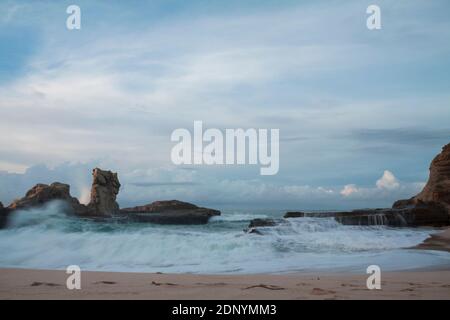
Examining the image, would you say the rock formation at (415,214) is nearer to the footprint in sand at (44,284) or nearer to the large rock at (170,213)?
the large rock at (170,213)

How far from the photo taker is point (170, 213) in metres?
32.5

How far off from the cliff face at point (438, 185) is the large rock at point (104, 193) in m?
19.8

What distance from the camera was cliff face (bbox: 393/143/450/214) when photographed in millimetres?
27156

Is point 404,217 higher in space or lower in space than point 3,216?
lower

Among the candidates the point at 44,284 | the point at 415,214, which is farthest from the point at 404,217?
the point at 44,284

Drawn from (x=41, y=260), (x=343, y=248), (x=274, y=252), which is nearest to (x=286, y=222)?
(x=343, y=248)

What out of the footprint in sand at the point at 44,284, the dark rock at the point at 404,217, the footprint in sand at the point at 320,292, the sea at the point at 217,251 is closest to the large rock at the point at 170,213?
the sea at the point at 217,251

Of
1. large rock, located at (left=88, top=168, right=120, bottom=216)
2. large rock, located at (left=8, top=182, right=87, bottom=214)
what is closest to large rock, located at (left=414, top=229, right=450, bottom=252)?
large rock, located at (left=8, top=182, right=87, bottom=214)

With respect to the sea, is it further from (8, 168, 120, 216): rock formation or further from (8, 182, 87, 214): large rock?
(8, 168, 120, 216): rock formation

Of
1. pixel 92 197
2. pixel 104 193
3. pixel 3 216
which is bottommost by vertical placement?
pixel 3 216

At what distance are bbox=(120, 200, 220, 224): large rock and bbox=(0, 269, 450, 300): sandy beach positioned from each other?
21717 mm

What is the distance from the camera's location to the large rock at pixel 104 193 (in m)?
30.7

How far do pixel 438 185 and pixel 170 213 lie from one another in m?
18.0

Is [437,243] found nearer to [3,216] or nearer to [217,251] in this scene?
[217,251]
